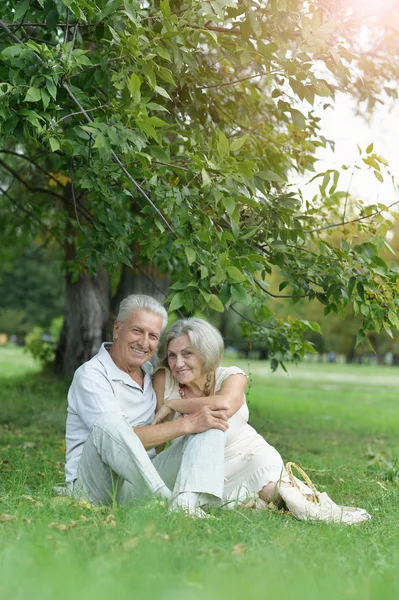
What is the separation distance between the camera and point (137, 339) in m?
5.12

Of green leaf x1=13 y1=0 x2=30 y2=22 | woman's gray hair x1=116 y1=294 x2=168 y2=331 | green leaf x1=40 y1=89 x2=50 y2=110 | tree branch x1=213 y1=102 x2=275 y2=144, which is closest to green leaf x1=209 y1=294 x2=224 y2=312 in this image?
woman's gray hair x1=116 y1=294 x2=168 y2=331

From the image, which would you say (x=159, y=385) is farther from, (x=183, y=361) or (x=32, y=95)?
(x=32, y=95)

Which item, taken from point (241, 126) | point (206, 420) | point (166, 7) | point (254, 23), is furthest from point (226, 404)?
point (241, 126)

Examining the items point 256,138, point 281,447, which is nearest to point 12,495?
point 256,138

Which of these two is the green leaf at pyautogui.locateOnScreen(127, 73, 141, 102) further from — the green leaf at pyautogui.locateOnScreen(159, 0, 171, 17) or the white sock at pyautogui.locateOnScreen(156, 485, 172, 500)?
the white sock at pyautogui.locateOnScreen(156, 485, 172, 500)

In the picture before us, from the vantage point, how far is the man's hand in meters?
4.87

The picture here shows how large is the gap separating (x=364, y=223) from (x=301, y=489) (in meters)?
2.10

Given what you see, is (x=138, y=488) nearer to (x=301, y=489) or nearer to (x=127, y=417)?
(x=127, y=417)

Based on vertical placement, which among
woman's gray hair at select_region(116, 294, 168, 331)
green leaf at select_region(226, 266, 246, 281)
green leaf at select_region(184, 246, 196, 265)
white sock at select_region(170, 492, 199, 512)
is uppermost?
green leaf at select_region(184, 246, 196, 265)

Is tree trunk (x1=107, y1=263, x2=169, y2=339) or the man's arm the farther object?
tree trunk (x1=107, y1=263, x2=169, y2=339)

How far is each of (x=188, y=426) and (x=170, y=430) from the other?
0.11 metres

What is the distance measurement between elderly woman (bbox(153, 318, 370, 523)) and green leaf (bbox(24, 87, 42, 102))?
167 centimetres

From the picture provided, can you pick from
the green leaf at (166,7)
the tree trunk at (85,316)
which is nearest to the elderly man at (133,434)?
the green leaf at (166,7)

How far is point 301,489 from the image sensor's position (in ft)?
16.8
